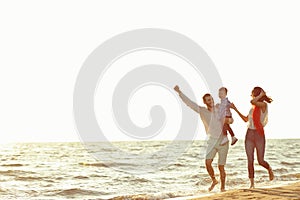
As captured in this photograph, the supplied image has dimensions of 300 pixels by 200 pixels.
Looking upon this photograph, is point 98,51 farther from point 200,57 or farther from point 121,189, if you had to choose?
point 121,189

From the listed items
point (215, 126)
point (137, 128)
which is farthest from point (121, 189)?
point (215, 126)

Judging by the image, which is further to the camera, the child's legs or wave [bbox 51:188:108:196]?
wave [bbox 51:188:108:196]

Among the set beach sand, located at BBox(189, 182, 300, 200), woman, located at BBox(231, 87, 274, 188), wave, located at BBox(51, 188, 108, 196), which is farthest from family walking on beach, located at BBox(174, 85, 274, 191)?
wave, located at BBox(51, 188, 108, 196)

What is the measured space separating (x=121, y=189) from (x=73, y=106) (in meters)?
3.52

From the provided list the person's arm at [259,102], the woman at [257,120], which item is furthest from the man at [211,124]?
the person's arm at [259,102]

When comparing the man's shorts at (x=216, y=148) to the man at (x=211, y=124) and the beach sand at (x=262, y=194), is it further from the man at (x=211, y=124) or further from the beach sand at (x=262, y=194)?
the beach sand at (x=262, y=194)

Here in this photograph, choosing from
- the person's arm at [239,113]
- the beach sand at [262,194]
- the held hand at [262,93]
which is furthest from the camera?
the person's arm at [239,113]

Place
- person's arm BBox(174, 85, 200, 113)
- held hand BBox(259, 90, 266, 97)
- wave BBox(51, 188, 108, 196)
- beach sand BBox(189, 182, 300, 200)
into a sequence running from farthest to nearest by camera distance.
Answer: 1. wave BBox(51, 188, 108, 196)
2. person's arm BBox(174, 85, 200, 113)
3. held hand BBox(259, 90, 266, 97)
4. beach sand BBox(189, 182, 300, 200)

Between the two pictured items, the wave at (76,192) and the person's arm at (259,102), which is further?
the wave at (76,192)

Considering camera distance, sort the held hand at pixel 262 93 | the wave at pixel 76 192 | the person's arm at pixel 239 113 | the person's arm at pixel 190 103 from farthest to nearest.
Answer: the wave at pixel 76 192
the person's arm at pixel 239 113
the person's arm at pixel 190 103
the held hand at pixel 262 93

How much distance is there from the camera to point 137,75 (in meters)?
14.2

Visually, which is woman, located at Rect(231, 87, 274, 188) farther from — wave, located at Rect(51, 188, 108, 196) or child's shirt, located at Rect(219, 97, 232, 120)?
wave, located at Rect(51, 188, 108, 196)

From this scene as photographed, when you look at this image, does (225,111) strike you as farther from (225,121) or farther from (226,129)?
(226,129)

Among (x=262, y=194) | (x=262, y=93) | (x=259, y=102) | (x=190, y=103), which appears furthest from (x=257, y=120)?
(x=262, y=194)
